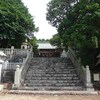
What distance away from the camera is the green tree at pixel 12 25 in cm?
1869

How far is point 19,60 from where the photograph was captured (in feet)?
57.3

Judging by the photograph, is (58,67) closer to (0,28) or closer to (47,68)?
(47,68)

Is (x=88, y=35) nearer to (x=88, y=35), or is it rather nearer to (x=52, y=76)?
(x=88, y=35)

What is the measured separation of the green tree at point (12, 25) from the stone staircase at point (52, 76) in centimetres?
487

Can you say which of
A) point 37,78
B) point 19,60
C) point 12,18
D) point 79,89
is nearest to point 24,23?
point 12,18

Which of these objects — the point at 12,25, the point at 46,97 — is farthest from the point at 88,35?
the point at 12,25

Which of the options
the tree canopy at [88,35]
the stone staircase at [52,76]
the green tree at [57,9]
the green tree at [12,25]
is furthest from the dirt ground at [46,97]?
the green tree at [57,9]

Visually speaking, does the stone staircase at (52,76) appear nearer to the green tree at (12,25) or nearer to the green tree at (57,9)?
the green tree at (12,25)

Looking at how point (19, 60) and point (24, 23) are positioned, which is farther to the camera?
point (24, 23)

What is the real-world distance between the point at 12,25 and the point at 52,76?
27.5 feet

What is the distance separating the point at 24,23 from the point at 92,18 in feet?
34.3

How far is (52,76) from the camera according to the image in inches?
528

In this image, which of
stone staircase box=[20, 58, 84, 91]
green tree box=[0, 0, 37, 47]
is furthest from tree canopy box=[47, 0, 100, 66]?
green tree box=[0, 0, 37, 47]

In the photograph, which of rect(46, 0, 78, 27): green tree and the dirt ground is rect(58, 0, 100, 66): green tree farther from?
rect(46, 0, 78, 27): green tree
